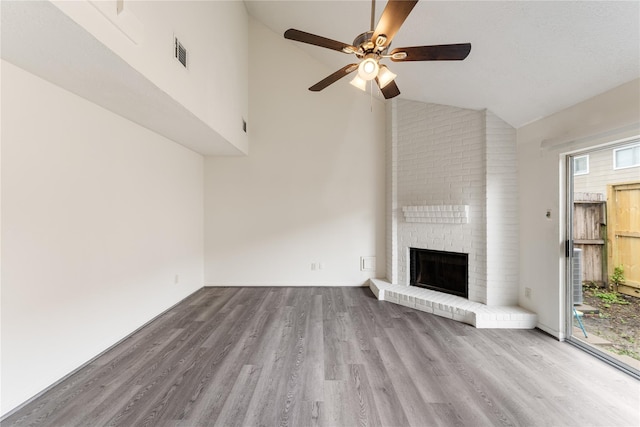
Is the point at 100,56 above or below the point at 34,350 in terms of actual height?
above

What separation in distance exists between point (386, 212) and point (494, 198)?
4.87ft

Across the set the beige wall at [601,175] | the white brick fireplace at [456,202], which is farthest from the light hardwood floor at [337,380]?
the beige wall at [601,175]

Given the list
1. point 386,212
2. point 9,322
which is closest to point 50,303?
point 9,322

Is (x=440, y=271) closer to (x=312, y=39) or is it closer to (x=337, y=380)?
(x=337, y=380)

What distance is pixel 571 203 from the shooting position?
2.46m

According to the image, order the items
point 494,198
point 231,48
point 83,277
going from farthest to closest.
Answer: point 231,48 < point 494,198 < point 83,277

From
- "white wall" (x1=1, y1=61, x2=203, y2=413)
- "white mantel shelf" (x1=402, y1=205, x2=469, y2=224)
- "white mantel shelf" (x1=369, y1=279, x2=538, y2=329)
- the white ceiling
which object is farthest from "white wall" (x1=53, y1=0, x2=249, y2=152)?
"white mantel shelf" (x1=369, y1=279, x2=538, y2=329)

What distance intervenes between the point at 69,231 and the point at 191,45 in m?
1.96

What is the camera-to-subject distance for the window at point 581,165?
238 centimetres

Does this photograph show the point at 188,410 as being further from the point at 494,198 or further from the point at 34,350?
the point at 494,198

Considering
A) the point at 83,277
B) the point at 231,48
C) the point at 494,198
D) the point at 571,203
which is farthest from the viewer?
the point at 231,48

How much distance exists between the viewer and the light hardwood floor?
1.57 m

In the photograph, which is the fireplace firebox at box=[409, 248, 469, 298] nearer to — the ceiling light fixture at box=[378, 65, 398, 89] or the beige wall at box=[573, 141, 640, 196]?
the beige wall at box=[573, 141, 640, 196]

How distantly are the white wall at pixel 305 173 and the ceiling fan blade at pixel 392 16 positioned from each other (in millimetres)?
2481
